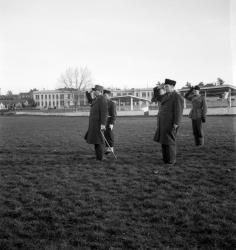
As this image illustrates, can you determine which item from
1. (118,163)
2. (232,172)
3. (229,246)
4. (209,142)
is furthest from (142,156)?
(229,246)

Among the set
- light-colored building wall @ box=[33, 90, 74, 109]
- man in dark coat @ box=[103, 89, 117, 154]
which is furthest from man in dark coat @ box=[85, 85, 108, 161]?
light-colored building wall @ box=[33, 90, 74, 109]

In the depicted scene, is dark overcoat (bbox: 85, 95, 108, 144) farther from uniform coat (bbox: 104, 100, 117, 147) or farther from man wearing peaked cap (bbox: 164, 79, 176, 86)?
man wearing peaked cap (bbox: 164, 79, 176, 86)

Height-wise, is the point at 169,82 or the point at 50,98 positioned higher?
the point at 50,98

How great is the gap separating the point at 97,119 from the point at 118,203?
3.86 meters

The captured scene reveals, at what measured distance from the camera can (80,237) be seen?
145 inches

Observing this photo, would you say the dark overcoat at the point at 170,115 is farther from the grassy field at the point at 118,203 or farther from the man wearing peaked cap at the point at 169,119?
the grassy field at the point at 118,203

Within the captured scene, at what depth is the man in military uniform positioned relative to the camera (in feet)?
34.5

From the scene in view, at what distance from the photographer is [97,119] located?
840 cm

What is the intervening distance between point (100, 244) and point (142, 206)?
1.33 meters

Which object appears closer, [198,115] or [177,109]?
[177,109]

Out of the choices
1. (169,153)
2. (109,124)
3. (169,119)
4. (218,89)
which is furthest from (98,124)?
(218,89)

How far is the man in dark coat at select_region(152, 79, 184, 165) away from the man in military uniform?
10.3 ft

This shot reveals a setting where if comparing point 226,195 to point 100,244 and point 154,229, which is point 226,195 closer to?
point 154,229

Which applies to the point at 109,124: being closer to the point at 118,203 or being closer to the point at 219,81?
the point at 118,203
